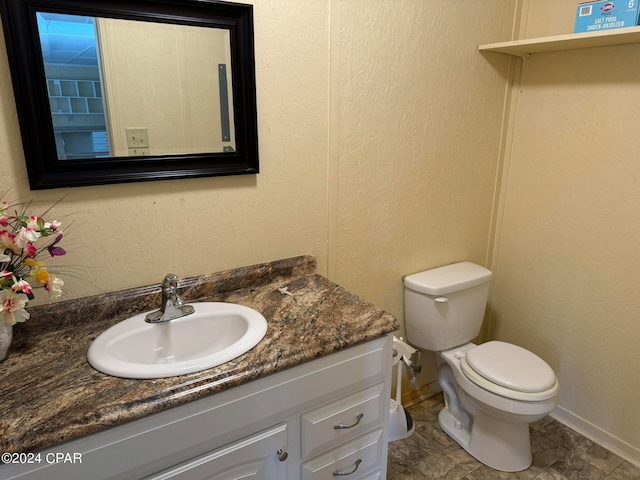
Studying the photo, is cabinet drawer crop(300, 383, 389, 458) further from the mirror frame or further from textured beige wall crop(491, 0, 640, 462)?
textured beige wall crop(491, 0, 640, 462)

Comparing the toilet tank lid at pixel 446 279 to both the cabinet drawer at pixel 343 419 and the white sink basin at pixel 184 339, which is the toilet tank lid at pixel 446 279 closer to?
the cabinet drawer at pixel 343 419

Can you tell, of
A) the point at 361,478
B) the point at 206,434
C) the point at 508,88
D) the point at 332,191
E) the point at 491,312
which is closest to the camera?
the point at 206,434

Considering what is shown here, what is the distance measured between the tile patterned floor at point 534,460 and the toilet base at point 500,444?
30 millimetres

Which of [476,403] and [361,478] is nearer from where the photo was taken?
[361,478]

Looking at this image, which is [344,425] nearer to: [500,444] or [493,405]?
[493,405]

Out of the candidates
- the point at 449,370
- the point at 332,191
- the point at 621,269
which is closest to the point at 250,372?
the point at 332,191

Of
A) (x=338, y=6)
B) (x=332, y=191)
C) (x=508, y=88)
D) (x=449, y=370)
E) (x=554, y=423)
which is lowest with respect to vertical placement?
(x=554, y=423)

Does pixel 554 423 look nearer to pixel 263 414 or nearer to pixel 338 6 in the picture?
pixel 263 414

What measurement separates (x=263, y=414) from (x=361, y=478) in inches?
20.2

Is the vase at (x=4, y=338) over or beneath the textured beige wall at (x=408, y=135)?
beneath

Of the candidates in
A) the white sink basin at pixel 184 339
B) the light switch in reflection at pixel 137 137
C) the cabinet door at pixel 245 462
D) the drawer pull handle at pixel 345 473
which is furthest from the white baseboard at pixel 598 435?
the light switch in reflection at pixel 137 137

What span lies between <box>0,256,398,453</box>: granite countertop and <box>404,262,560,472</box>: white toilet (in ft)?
1.95

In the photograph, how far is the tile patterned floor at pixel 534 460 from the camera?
6.05 ft

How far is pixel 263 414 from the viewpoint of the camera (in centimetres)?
116
